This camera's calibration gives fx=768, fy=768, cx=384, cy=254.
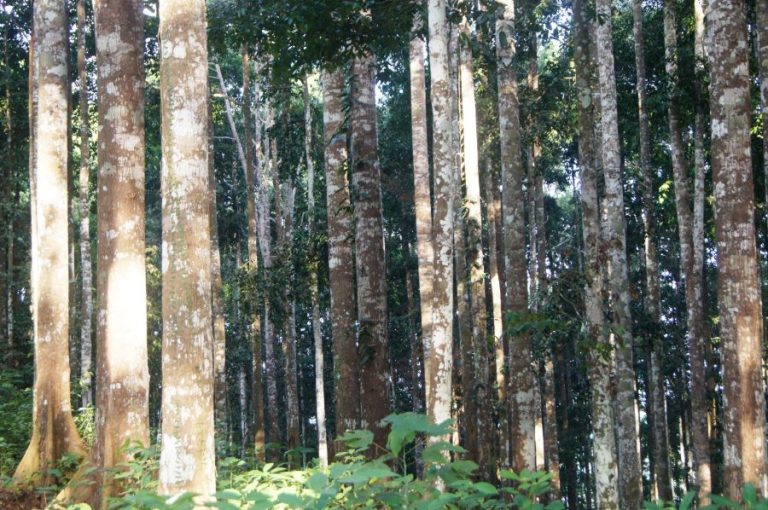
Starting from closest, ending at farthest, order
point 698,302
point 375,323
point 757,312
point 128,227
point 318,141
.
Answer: point 757,312 < point 128,227 < point 375,323 < point 698,302 < point 318,141

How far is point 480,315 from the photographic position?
16.0m

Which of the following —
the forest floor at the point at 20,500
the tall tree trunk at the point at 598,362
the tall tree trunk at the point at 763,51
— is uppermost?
the tall tree trunk at the point at 763,51

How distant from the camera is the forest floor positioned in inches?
332

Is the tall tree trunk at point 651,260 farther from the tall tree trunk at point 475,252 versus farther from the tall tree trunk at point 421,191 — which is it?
the tall tree trunk at point 421,191

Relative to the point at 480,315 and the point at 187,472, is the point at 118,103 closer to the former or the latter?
the point at 187,472

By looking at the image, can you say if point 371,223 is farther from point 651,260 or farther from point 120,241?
point 651,260

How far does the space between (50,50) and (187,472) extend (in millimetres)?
7775

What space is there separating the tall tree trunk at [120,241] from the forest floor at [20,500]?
5.87 ft

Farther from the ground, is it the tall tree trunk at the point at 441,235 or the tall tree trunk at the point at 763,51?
the tall tree trunk at the point at 763,51

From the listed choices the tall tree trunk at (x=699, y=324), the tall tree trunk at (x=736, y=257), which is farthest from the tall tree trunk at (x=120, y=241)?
the tall tree trunk at (x=699, y=324)

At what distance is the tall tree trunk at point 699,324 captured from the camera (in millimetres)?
13547

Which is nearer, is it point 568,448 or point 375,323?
point 375,323

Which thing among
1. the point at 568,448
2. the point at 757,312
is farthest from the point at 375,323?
the point at 568,448

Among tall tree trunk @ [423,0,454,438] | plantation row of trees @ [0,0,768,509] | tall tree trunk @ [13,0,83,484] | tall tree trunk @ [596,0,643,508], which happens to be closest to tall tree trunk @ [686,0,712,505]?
plantation row of trees @ [0,0,768,509]
